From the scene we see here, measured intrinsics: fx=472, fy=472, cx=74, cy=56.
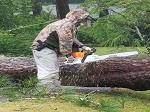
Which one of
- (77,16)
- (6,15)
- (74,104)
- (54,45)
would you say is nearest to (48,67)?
(54,45)

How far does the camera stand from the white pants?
806cm

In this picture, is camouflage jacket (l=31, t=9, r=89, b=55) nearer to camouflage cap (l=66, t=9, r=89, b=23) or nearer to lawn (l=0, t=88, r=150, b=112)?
camouflage cap (l=66, t=9, r=89, b=23)

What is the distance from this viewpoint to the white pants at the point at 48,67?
806cm

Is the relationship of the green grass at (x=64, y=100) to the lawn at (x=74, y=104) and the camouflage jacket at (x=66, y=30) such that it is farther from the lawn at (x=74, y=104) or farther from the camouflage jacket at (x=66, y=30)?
the camouflage jacket at (x=66, y=30)

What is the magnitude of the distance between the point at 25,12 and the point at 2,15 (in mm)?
1879

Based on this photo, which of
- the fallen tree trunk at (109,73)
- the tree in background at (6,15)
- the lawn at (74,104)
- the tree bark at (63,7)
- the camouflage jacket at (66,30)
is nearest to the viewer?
the lawn at (74,104)

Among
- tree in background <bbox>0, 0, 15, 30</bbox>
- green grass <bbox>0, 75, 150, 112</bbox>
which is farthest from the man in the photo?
tree in background <bbox>0, 0, 15, 30</bbox>

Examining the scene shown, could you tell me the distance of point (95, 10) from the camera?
1025 cm

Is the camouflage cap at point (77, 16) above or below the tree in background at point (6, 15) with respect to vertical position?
above

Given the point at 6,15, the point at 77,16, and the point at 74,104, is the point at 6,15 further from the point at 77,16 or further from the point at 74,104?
the point at 74,104

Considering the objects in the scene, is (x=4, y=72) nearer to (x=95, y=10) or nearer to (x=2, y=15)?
(x=95, y=10)

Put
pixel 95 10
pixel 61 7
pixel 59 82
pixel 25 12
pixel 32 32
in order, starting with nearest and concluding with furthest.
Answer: pixel 59 82
pixel 95 10
pixel 32 32
pixel 25 12
pixel 61 7

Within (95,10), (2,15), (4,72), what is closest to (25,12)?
(2,15)

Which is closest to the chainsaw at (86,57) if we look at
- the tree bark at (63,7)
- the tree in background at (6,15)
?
the tree in background at (6,15)
